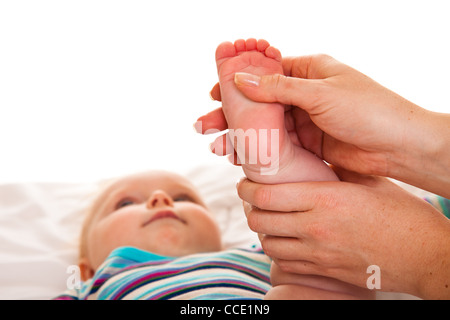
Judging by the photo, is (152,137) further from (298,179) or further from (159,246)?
(298,179)

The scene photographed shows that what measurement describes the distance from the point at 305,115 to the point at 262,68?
0.19 meters

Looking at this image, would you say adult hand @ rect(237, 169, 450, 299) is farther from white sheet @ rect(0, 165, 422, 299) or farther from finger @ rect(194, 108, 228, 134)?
white sheet @ rect(0, 165, 422, 299)

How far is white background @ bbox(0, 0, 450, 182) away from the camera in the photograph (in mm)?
2301

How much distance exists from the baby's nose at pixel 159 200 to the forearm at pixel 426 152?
72 cm

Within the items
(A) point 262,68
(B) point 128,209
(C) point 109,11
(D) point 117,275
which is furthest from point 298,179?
(C) point 109,11

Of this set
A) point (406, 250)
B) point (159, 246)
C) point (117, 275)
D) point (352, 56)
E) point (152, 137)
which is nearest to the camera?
point (406, 250)

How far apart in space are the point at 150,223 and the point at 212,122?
0.50 metres

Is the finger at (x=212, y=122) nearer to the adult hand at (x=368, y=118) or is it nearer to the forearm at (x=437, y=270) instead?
the adult hand at (x=368, y=118)

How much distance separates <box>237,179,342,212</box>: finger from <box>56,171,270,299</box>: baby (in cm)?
29

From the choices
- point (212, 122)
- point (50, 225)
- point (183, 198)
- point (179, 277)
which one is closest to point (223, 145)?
point (212, 122)

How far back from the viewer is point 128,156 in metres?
2.42

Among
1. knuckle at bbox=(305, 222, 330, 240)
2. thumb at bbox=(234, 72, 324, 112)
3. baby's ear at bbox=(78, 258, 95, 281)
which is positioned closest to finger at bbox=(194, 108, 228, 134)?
thumb at bbox=(234, 72, 324, 112)

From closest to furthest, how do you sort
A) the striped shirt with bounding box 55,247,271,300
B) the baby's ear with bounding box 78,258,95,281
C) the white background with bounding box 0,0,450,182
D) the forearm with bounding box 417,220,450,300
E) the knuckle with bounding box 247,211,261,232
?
the forearm with bounding box 417,220,450,300
the knuckle with bounding box 247,211,261,232
the striped shirt with bounding box 55,247,271,300
the baby's ear with bounding box 78,258,95,281
the white background with bounding box 0,0,450,182

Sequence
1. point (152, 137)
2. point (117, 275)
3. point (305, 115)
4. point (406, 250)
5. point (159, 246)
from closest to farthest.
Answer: point (406, 250), point (305, 115), point (117, 275), point (159, 246), point (152, 137)
